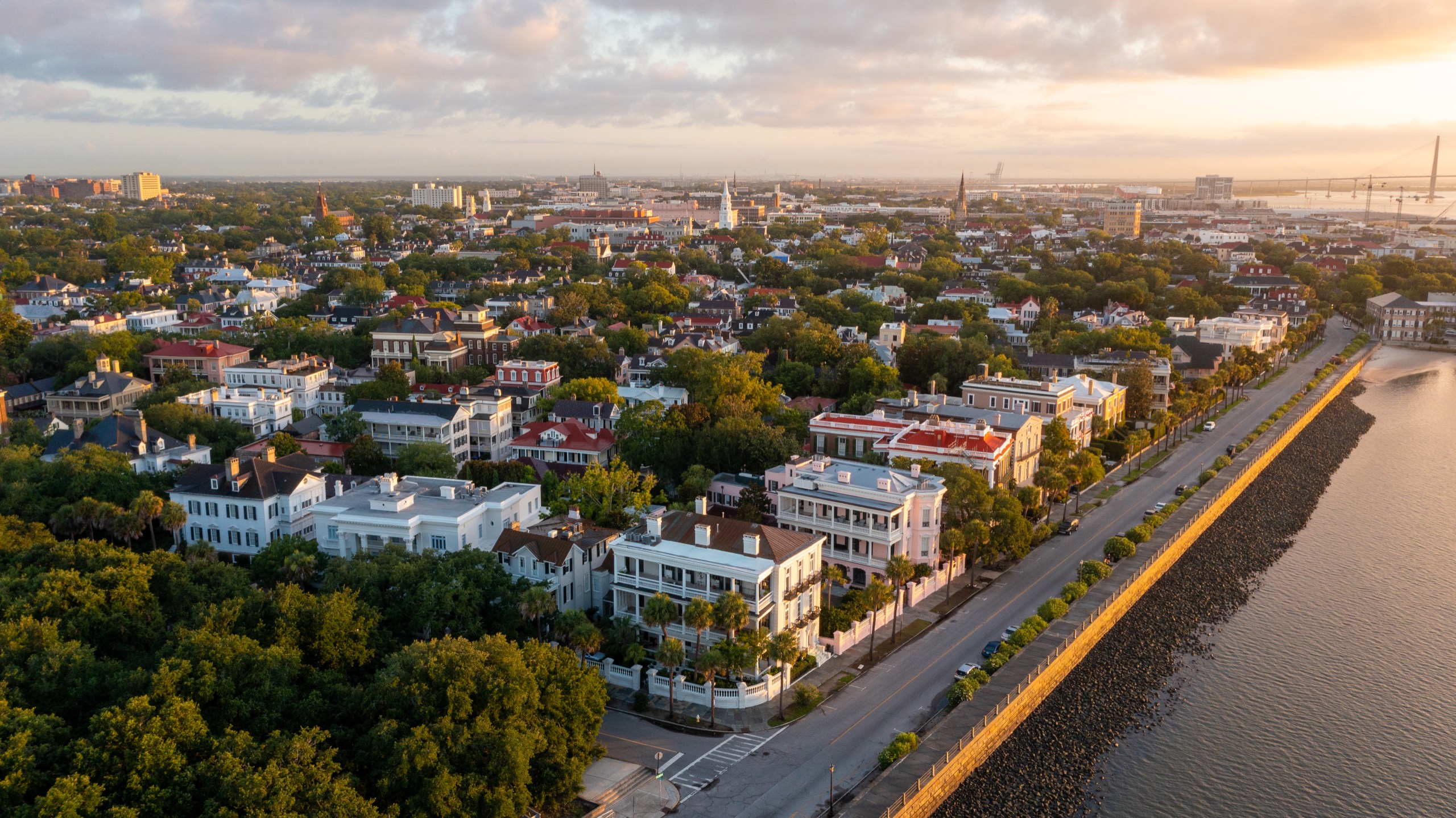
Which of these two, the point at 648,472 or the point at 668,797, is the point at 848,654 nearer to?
the point at 668,797

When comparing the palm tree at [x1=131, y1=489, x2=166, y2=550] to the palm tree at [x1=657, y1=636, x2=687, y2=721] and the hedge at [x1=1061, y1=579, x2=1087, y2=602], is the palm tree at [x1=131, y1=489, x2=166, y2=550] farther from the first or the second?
the hedge at [x1=1061, y1=579, x2=1087, y2=602]

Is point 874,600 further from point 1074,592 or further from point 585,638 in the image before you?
point 585,638

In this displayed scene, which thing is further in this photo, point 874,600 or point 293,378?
point 293,378

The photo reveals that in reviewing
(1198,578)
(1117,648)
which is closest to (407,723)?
(1117,648)

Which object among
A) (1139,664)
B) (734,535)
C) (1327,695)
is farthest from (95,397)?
(1327,695)

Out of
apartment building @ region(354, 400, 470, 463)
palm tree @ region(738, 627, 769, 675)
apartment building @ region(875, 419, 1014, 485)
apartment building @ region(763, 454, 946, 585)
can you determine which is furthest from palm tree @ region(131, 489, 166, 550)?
apartment building @ region(875, 419, 1014, 485)

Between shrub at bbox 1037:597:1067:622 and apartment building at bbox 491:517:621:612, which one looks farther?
shrub at bbox 1037:597:1067:622

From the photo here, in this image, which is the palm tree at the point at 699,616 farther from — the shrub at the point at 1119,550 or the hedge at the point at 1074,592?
the shrub at the point at 1119,550
